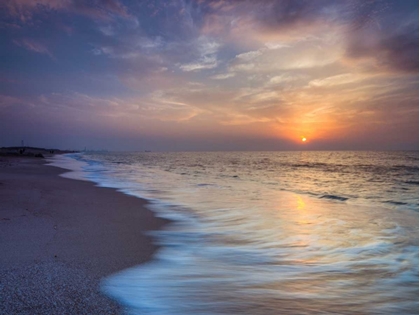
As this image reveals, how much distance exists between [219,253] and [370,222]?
5.94 m

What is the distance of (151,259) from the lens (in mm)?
4996

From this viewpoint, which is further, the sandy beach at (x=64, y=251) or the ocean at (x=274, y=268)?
the ocean at (x=274, y=268)

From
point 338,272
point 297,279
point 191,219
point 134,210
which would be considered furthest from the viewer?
point 134,210

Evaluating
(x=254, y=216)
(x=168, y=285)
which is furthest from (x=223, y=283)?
(x=254, y=216)

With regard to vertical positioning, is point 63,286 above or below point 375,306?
above

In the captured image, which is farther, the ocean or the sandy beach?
the ocean

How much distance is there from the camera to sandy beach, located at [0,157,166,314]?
321 cm

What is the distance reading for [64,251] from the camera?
16.0ft

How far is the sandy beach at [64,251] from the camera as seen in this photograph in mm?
3205

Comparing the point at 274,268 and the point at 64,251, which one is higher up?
the point at 64,251

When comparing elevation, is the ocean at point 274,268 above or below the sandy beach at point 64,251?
below

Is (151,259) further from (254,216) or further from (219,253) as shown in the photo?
(254,216)

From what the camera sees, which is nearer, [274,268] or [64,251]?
[64,251]

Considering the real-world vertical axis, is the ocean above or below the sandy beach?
below
